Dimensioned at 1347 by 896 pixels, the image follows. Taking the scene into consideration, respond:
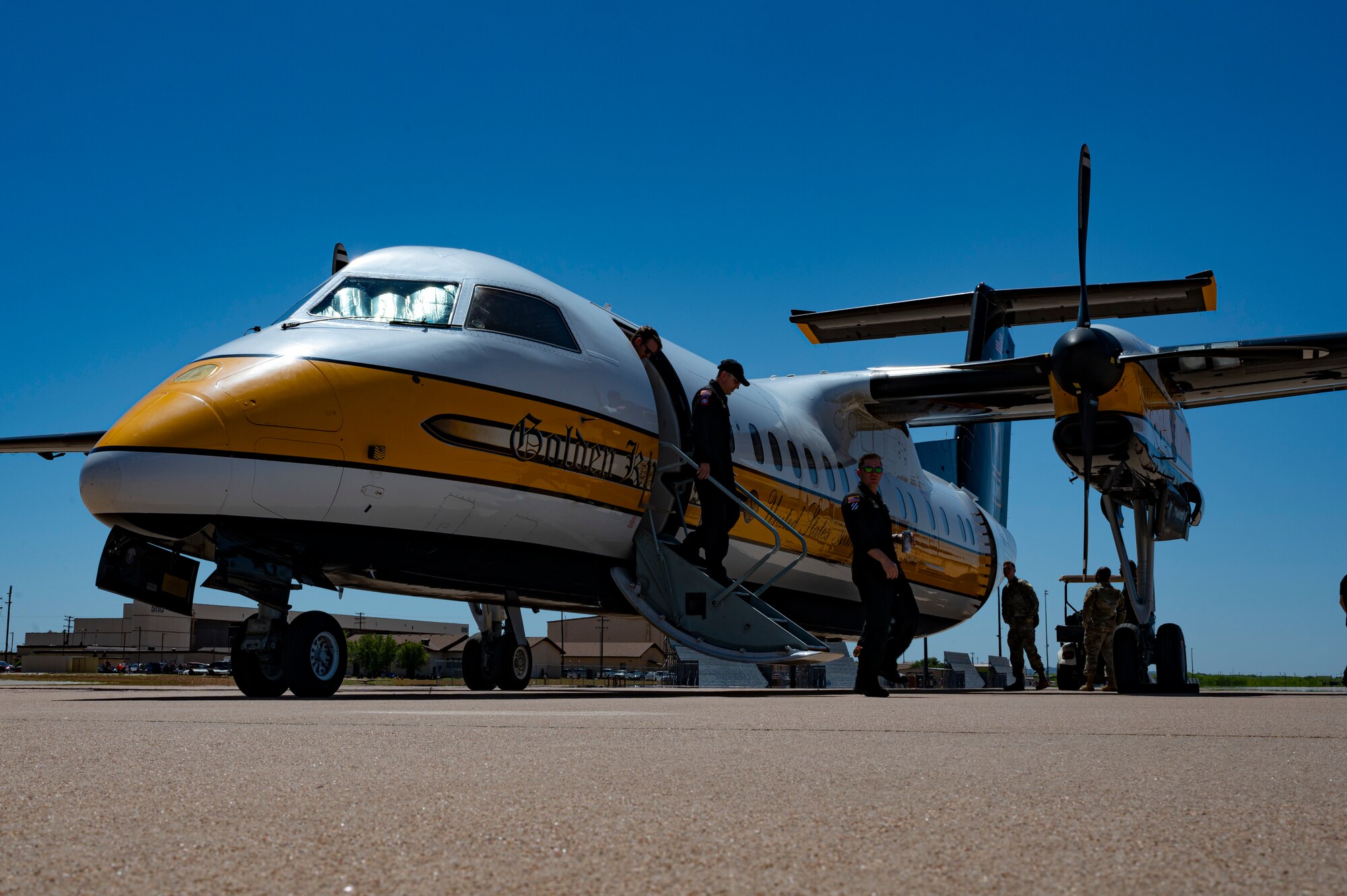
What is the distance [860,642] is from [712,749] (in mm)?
5198

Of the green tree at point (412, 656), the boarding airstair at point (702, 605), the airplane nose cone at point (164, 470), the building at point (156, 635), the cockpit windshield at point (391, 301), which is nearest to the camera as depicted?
the airplane nose cone at point (164, 470)

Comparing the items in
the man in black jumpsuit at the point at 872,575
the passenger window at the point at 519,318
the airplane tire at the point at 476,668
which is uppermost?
the passenger window at the point at 519,318

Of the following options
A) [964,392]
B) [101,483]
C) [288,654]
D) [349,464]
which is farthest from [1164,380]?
[101,483]

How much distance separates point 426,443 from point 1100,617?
32.5 feet

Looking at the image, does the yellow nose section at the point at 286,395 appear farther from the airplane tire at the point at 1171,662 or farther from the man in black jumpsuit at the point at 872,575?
the airplane tire at the point at 1171,662

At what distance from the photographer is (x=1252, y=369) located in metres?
12.9

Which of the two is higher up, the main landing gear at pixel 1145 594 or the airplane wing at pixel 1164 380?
the airplane wing at pixel 1164 380

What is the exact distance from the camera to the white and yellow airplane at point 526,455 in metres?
7.69

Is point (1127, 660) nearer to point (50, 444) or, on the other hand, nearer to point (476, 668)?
point (476, 668)

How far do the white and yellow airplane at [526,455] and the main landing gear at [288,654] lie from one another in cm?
2

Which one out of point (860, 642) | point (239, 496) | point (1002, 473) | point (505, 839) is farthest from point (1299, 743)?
point (1002, 473)

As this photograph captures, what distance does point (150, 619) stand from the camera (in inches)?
3036

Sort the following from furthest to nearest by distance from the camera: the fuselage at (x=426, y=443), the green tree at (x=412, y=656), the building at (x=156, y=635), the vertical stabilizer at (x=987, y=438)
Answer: the green tree at (x=412, y=656), the building at (x=156, y=635), the vertical stabilizer at (x=987, y=438), the fuselage at (x=426, y=443)

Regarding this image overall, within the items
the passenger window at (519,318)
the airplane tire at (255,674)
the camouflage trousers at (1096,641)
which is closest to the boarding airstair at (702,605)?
the passenger window at (519,318)
